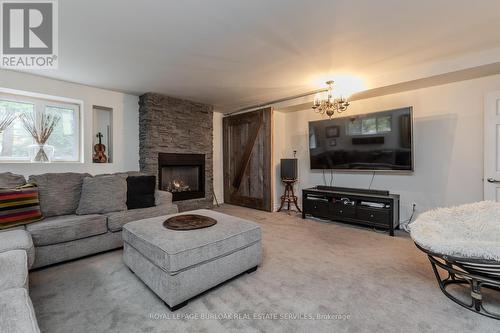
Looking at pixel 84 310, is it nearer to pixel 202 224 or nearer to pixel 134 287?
pixel 134 287

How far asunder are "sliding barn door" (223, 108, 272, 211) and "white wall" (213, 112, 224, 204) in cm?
12

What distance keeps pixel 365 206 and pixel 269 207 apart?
6.04 feet

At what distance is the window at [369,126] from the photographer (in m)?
3.36

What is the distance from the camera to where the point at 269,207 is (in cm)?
465

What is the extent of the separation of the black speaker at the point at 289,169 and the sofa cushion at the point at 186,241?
2332 mm

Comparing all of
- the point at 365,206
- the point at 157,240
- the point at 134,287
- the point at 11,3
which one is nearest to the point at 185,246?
the point at 157,240

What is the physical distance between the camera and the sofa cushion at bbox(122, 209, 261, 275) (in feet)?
5.33

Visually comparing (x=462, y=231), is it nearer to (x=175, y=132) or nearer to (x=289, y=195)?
(x=289, y=195)

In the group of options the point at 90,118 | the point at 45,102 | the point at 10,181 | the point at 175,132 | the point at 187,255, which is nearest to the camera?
the point at 187,255

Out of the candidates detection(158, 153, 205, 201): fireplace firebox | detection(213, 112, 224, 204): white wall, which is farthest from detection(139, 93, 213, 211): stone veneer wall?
detection(213, 112, 224, 204): white wall

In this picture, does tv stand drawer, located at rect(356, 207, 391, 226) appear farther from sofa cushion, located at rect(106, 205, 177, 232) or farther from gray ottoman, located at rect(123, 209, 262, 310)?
sofa cushion, located at rect(106, 205, 177, 232)

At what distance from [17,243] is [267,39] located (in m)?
2.76

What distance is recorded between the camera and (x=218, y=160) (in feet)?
18.4

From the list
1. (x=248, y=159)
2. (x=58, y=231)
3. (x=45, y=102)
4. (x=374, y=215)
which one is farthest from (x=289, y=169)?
(x=45, y=102)
